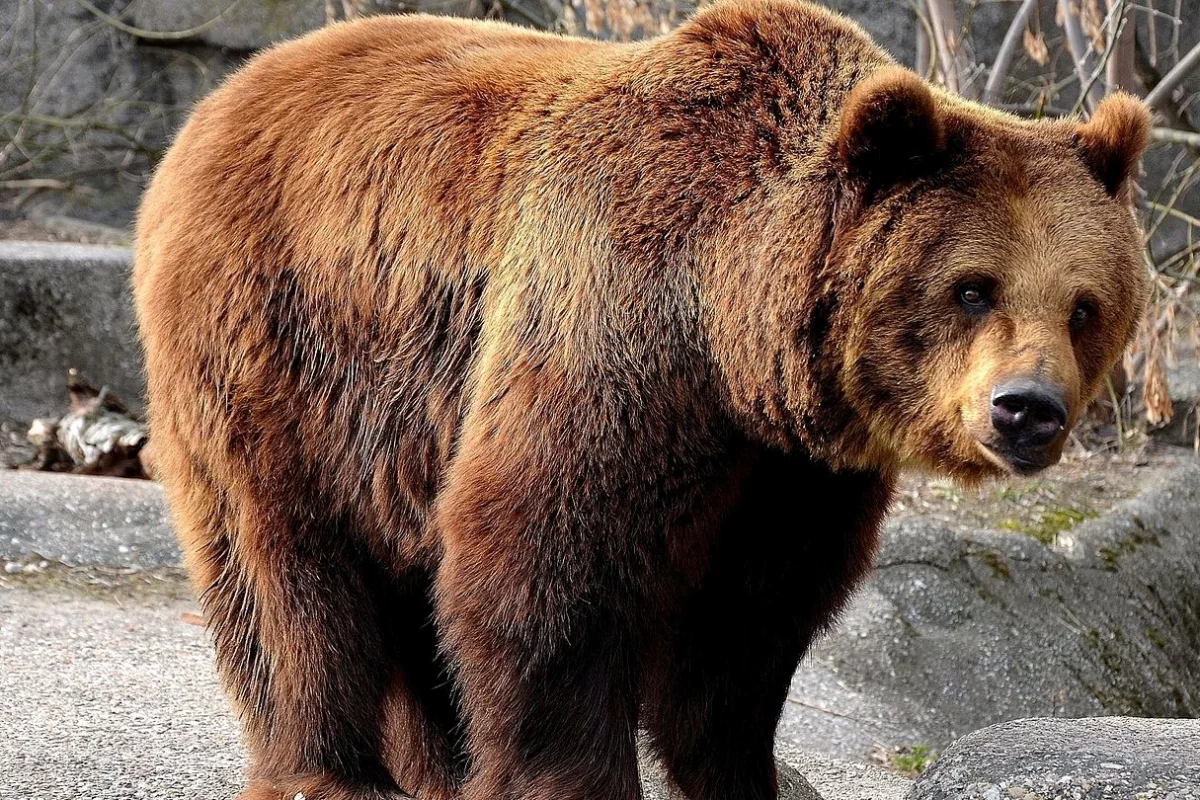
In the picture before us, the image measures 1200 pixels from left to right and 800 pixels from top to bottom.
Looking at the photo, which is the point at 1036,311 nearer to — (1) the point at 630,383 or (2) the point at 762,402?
(2) the point at 762,402

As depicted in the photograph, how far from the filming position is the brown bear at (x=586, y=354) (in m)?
3.15

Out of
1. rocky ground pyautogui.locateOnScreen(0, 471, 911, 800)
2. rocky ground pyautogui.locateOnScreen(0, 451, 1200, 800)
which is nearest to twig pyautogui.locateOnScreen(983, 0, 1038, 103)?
rocky ground pyautogui.locateOnScreen(0, 451, 1200, 800)

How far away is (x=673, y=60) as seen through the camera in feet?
11.3

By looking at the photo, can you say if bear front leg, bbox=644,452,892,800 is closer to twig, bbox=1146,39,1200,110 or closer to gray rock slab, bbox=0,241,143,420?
twig, bbox=1146,39,1200,110

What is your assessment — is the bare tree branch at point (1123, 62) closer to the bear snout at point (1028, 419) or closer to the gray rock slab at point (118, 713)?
the gray rock slab at point (118, 713)

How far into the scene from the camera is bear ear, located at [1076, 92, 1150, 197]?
131 inches

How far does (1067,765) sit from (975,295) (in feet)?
3.50

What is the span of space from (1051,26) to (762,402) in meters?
7.99

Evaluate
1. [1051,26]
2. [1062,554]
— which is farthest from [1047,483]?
[1051,26]

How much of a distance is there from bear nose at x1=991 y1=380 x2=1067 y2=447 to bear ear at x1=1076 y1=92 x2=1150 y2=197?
70 centimetres

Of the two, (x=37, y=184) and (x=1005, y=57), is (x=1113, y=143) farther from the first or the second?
(x=37, y=184)

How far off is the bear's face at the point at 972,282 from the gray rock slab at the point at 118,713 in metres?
1.66

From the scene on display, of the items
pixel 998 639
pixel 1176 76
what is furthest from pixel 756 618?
pixel 1176 76

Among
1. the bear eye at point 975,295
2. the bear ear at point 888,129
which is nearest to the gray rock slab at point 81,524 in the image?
the bear ear at point 888,129
